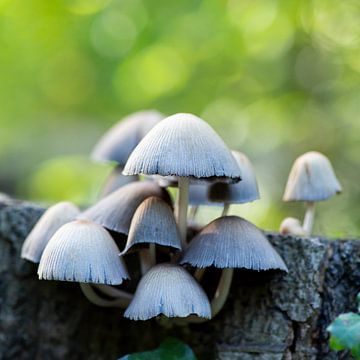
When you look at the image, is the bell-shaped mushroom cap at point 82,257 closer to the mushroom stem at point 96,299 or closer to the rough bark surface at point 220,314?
the mushroom stem at point 96,299

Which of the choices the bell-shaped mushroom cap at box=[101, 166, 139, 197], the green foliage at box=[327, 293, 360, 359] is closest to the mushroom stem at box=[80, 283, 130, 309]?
the bell-shaped mushroom cap at box=[101, 166, 139, 197]

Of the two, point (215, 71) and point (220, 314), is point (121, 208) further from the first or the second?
point (215, 71)

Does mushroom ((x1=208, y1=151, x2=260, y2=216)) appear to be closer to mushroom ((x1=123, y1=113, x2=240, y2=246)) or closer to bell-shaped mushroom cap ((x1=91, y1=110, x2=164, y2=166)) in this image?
mushroom ((x1=123, y1=113, x2=240, y2=246))

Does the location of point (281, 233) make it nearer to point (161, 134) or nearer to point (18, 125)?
point (161, 134)

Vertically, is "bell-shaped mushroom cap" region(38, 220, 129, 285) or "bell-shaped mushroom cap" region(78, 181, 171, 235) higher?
"bell-shaped mushroom cap" region(78, 181, 171, 235)

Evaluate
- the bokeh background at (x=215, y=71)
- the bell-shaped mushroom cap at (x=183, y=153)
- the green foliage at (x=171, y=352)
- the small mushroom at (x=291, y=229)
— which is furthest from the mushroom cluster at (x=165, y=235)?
the bokeh background at (x=215, y=71)

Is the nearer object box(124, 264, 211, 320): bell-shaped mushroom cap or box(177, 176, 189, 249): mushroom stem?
box(124, 264, 211, 320): bell-shaped mushroom cap

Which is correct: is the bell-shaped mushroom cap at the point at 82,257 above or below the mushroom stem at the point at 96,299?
above
